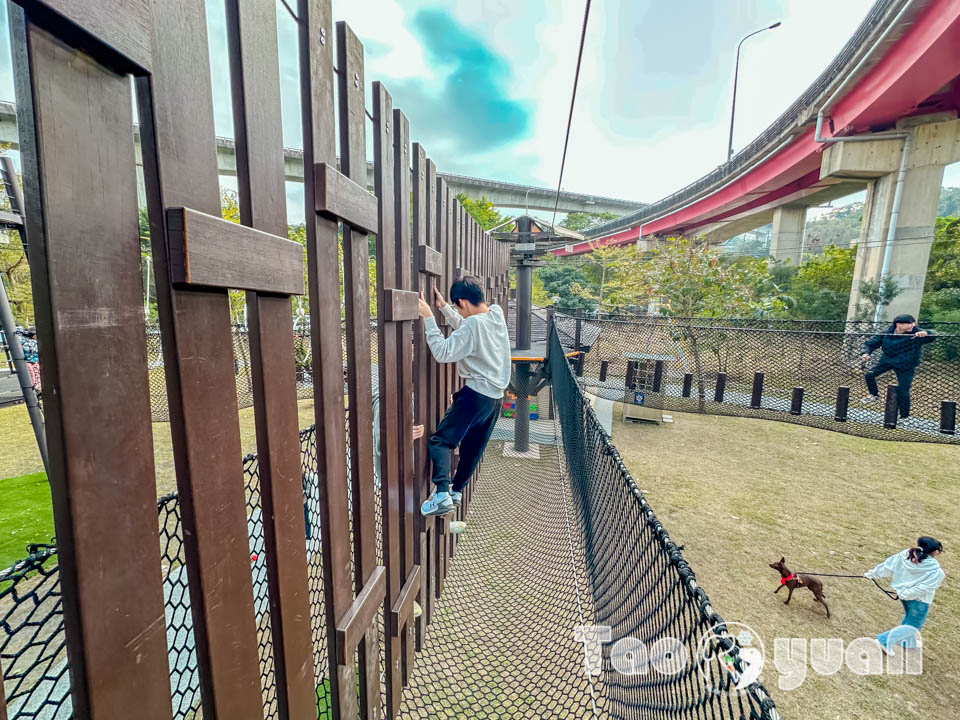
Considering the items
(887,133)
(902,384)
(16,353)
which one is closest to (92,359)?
(16,353)

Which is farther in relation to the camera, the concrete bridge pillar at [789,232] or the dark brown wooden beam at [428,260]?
the concrete bridge pillar at [789,232]

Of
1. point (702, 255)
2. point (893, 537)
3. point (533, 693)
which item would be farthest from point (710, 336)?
point (533, 693)

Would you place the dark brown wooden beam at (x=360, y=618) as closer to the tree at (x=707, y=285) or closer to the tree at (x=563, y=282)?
the tree at (x=707, y=285)

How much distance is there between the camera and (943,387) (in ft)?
15.2

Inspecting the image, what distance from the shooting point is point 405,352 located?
1.66 meters

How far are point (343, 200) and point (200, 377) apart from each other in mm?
597

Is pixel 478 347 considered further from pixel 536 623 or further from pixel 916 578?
pixel 916 578

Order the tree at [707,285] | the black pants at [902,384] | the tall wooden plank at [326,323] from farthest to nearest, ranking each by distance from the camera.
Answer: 1. the tree at [707,285]
2. the black pants at [902,384]
3. the tall wooden plank at [326,323]

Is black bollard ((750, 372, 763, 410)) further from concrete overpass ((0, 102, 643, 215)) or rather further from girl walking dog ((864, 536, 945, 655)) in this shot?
concrete overpass ((0, 102, 643, 215))

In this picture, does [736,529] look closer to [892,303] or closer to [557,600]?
[557,600]

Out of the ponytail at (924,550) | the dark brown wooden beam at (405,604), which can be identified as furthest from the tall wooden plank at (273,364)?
the ponytail at (924,550)

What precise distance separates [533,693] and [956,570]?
4.25 metres

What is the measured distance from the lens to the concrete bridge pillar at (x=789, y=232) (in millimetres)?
14977

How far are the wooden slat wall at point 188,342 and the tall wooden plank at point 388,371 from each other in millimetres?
153
